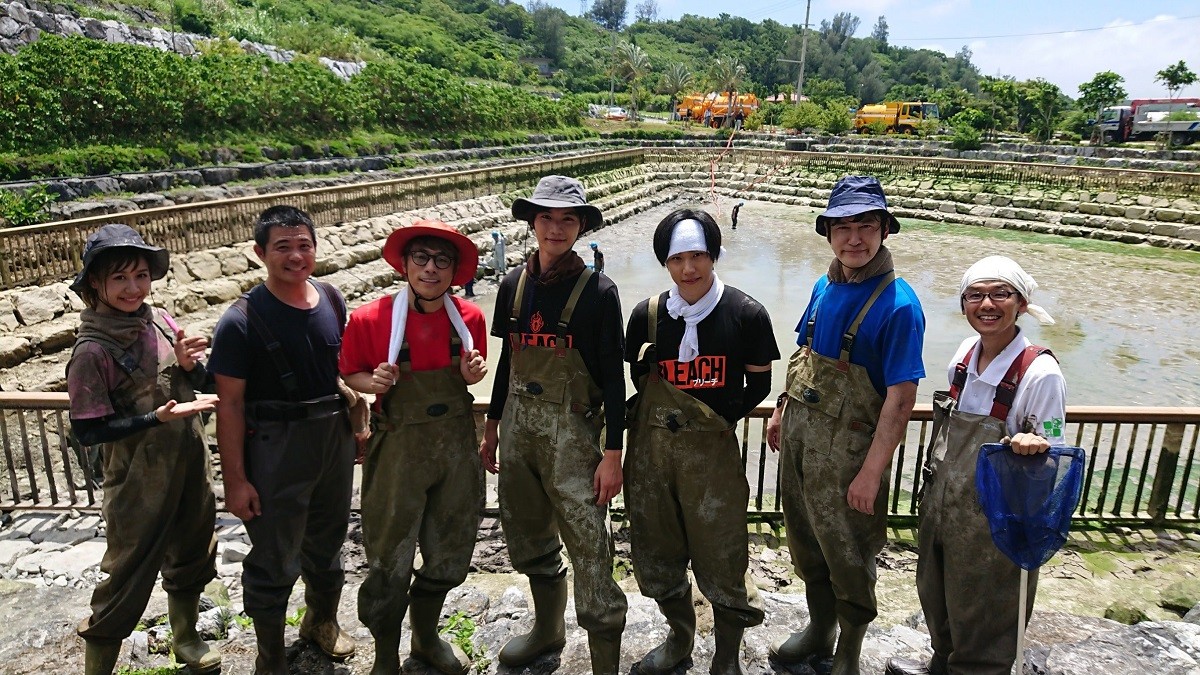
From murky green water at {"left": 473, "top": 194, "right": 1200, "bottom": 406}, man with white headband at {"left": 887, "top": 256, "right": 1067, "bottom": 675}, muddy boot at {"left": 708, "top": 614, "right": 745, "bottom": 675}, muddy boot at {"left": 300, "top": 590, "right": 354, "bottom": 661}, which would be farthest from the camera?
murky green water at {"left": 473, "top": 194, "right": 1200, "bottom": 406}

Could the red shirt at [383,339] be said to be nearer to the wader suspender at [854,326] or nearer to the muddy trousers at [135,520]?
the muddy trousers at [135,520]

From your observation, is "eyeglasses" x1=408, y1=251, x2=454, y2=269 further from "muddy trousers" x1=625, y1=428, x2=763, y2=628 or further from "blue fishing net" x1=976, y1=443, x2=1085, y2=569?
"blue fishing net" x1=976, y1=443, x2=1085, y2=569

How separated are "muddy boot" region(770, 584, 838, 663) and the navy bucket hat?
59.9 inches

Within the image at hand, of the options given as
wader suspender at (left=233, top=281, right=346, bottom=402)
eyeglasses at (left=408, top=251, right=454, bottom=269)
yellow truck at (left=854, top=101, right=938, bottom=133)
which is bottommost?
wader suspender at (left=233, top=281, right=346, bottom=402)

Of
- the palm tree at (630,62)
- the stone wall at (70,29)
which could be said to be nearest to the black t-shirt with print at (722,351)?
the stone wall at (70,29)

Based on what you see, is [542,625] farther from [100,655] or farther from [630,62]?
[630,62]

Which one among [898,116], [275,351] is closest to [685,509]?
[275,351]

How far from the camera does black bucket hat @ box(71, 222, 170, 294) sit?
8.13 feet

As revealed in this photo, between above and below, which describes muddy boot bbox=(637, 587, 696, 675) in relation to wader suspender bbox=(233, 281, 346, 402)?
below

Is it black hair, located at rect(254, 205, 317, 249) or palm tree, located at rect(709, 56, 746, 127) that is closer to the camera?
black hair, located at rect(254, 205, 317, 249)

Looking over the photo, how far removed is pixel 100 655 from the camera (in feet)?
8.75

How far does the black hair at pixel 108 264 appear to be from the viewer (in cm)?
252

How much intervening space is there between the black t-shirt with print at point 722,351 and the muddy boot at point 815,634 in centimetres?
90

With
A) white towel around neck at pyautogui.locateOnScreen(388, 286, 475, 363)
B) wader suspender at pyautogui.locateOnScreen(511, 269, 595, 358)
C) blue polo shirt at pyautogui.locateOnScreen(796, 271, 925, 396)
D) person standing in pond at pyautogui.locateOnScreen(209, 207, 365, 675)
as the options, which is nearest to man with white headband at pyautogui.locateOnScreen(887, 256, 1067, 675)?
blue polo shirt at pyautogui.locateOnScreen(796, 271, 925, 396)
